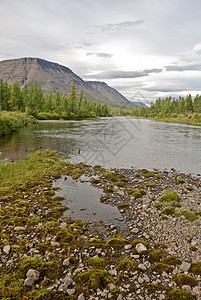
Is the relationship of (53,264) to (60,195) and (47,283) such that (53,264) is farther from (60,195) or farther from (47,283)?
(60,195)

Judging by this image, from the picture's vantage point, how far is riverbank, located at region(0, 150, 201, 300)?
18.8 feet

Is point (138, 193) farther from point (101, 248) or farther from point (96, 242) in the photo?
point (101, 248)

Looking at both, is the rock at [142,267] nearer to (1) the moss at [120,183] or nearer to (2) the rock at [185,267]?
(2) the rock at [185,267]

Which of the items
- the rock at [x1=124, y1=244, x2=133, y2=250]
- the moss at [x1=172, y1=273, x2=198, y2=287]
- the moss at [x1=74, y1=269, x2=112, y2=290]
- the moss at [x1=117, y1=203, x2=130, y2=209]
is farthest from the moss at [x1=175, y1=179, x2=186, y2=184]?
the moss at [x1=74, y1=269, x2=112, y2=290]

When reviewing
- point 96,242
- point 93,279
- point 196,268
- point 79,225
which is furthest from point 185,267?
point 79,225

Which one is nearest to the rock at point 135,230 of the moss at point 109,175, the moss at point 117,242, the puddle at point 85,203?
the puddle at point 85,203

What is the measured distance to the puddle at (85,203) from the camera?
10.5m

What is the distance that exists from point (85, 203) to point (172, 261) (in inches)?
257

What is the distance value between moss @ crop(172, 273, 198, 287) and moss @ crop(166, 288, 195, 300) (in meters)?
0.36

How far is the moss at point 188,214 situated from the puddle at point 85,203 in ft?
11.6

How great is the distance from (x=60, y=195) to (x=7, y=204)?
140 inches

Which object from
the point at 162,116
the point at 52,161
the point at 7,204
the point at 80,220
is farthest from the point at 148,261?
the point at 162,116

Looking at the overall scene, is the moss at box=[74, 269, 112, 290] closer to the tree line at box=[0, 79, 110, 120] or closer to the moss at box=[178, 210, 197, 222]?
the moss at box=[178, 210, 197, 222]

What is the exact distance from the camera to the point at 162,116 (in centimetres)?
15250
